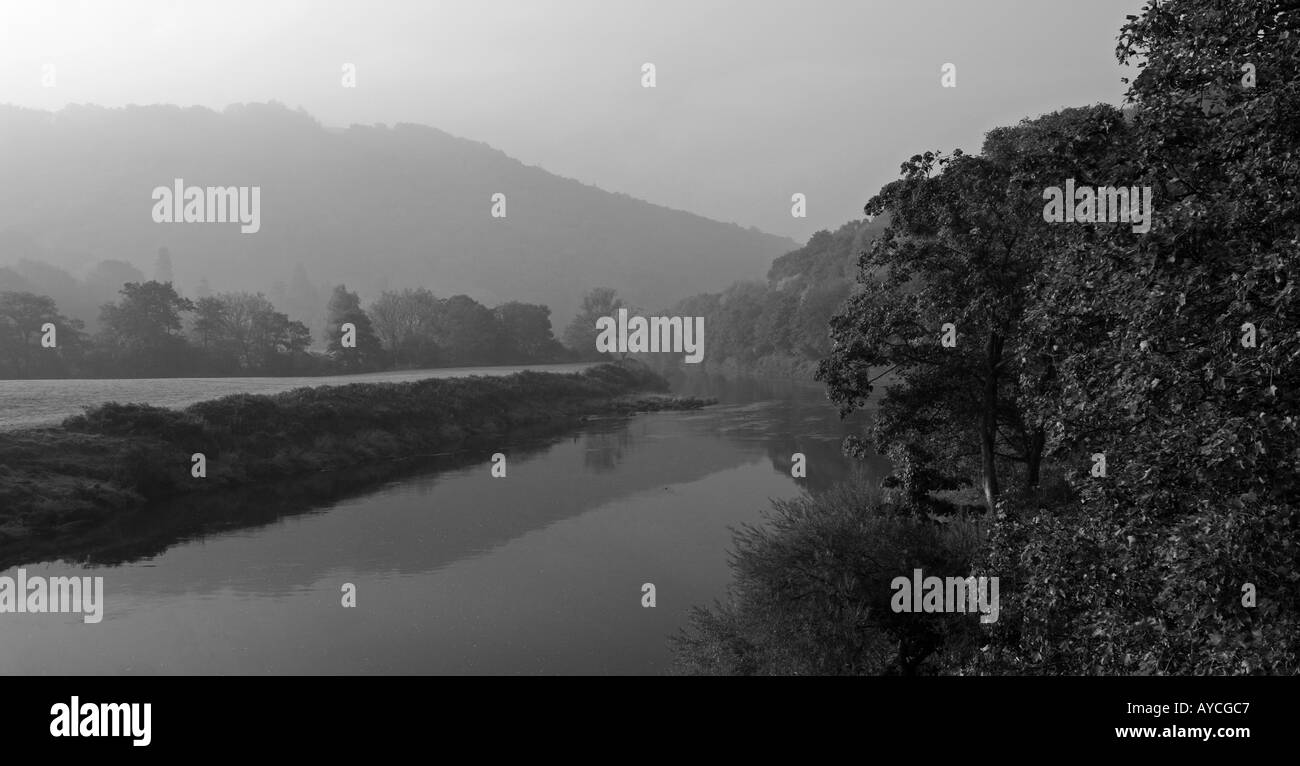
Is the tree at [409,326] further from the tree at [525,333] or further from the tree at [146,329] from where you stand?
the tree at [146,329]

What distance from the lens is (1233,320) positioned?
9.27 m

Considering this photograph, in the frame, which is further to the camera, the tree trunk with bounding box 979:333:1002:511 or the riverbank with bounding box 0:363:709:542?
the riverbank with bounding box 0:363:709:542

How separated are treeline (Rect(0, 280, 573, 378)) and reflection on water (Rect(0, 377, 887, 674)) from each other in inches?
1078

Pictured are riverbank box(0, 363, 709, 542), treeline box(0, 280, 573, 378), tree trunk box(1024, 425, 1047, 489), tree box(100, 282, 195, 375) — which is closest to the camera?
tree trunk box(1024, 425, 1047, 489)

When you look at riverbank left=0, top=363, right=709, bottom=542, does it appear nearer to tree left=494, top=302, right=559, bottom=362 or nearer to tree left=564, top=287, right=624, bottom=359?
tree left=494, top=302, right=559, bottom=362

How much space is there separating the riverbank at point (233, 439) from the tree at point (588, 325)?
5048 centimetres

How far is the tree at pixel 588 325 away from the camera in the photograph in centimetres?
12720

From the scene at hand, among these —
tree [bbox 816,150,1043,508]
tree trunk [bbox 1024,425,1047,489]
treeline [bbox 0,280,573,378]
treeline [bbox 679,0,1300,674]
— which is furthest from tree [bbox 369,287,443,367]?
treeline [bbox 679,0,1300,674]

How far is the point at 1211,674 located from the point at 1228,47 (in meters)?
7.81

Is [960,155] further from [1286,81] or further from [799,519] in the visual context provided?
[1286,81]

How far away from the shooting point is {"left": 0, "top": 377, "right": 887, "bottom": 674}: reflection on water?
2117 cm

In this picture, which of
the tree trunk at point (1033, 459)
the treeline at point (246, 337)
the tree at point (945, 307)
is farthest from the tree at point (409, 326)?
the tree trunk at point (1033, 459)

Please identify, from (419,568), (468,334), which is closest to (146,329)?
(468,334)

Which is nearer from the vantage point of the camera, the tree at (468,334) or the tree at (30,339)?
the tree at (30,339)
